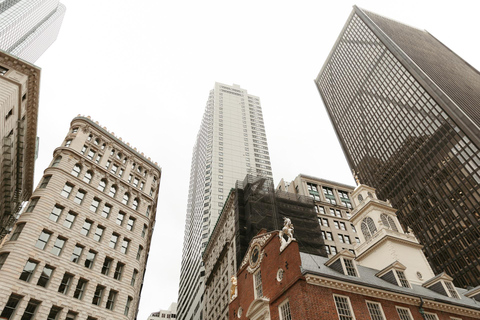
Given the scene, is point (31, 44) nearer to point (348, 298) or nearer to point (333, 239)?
point (333, 239)

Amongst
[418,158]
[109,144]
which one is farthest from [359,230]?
[418,158]

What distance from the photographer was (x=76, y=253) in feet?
127

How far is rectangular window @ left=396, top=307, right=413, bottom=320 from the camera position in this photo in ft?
85.3

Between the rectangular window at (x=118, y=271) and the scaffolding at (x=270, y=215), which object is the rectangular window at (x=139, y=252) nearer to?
the rectangular window at (x=118, y=271)

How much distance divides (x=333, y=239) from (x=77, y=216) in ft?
162

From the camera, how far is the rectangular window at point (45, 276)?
3406cm

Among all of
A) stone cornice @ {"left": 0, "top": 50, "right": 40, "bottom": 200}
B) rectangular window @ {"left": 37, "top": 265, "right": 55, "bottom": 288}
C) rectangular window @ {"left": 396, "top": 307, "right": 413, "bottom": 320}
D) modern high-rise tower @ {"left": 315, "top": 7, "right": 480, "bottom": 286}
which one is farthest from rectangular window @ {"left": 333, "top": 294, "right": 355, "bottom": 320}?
modern high-rise tower @ {"left": 315, "top": 7, "right": 480, "bottom": 286}

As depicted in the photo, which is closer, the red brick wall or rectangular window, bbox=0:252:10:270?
the red brick wall

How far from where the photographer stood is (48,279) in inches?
1372

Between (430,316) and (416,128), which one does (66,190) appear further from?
(416,128)

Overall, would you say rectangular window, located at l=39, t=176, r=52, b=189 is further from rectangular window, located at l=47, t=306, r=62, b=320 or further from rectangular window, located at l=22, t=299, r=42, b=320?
rectangular window, located at l=47, t=306, r=62, b=320

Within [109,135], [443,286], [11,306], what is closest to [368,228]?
[443,286]

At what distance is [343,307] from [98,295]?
91.7 ft

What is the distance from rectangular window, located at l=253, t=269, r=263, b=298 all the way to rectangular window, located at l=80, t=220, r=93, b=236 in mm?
22811
